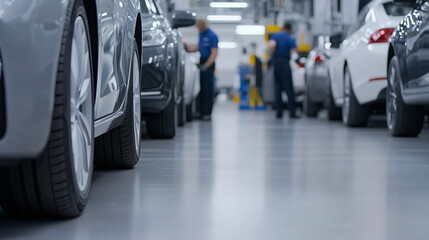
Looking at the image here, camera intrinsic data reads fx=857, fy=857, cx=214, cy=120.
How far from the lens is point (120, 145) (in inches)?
192

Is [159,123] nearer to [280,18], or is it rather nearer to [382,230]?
[382,230]

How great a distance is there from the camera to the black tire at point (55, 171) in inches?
116

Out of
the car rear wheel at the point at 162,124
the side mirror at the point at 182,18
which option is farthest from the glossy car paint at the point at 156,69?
the side mirror at the point at 182,18

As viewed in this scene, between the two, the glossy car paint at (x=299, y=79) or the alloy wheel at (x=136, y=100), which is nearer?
the alloy wheel at (x=136, y=100)

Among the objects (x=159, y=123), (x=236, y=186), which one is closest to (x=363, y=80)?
(x=159, y=123)

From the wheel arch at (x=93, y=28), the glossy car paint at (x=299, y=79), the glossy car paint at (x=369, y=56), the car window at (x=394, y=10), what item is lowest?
the glossy car paint at (x=299, y=79)

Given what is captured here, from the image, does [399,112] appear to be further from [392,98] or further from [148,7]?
[148,7]

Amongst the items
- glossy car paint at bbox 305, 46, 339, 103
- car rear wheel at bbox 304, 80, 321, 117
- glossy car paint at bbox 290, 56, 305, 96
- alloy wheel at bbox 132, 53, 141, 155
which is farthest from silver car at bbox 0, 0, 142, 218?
glossy car paint at bbox 290, 56, 305, 96

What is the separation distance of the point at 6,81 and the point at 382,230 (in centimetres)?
142

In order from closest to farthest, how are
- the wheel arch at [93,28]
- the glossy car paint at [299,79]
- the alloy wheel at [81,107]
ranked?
the alloy wheel at [81,107] < the wheel arch at [93,28] < the glossy car paint at [299,79]

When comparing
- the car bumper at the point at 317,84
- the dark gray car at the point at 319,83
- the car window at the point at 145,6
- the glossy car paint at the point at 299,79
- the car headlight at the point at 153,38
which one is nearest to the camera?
the car headlight at the point at 153,38

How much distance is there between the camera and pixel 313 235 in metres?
2.99

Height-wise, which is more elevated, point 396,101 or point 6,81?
point 6,81

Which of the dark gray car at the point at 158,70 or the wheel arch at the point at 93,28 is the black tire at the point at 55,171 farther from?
the dark gray car at the point at 158,70
